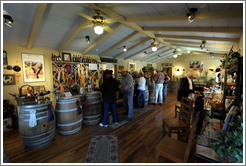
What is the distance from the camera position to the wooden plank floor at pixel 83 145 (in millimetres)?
2207

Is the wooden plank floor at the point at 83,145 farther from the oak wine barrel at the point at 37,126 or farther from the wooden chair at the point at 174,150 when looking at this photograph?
the wooden chair at the point at 174,150

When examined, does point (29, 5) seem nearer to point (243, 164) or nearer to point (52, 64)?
point (52, 64)

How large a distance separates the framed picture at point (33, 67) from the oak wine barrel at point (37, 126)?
240 centimetres

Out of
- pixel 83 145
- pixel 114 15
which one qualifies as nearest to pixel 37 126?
pixel 83 145

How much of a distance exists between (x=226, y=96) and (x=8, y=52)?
634 centimetres

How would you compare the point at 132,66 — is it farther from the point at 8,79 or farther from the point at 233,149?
the point at 233,149

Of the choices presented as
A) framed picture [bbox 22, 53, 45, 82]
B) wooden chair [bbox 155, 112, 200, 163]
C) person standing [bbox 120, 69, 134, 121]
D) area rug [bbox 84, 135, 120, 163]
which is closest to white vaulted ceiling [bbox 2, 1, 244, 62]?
framed picture [bbox 22, 53, 45, 82]

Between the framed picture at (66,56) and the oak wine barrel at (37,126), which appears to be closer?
the oak wine barrel at (37,126)

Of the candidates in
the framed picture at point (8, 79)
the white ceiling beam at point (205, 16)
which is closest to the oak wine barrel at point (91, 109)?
the framed picture at point (8, 79)

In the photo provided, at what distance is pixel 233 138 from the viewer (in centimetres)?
117

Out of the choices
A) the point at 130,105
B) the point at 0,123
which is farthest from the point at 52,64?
the point at 0,123

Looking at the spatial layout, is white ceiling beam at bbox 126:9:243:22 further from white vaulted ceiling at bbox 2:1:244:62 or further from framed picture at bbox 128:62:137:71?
framed picture at bbox 128:62:137:71

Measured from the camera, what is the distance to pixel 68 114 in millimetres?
2898

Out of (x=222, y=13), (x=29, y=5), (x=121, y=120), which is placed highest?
(x=29, y=5)
